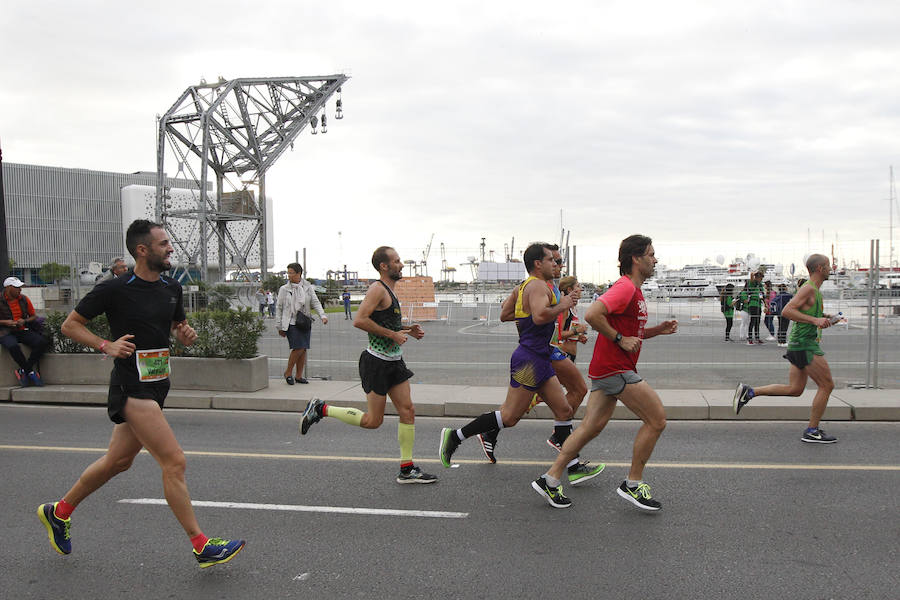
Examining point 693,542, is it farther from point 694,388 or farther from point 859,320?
point 859,320

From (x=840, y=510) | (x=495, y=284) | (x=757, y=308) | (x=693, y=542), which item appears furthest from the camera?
(x=495, y=284)

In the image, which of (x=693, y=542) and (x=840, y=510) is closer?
(x=693, y=542)

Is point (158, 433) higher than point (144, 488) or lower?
higher

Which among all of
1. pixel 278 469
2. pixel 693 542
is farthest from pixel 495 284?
pixel 693 542

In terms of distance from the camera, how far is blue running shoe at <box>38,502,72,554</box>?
4.16 metres

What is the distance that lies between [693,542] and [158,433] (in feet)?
10.6

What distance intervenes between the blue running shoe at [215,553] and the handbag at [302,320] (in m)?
6.27

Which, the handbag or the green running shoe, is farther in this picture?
the handbag

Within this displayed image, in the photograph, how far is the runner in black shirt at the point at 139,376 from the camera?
13.0 ft

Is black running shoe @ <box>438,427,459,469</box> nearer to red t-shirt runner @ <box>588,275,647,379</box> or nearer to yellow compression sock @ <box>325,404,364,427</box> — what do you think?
yellow compression sock @ <box>325,404,364,427</box>

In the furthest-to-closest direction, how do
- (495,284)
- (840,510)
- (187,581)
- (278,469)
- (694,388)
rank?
(495,284), (694,388), (278,469), (840,510), (187,581)

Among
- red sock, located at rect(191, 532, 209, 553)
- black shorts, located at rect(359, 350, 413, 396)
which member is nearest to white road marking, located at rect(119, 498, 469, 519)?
black shorts, located at rect(359, 350, 413, 396)

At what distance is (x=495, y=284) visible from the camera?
83.3 feet

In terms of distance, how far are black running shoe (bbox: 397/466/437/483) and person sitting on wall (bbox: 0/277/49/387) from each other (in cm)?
678
